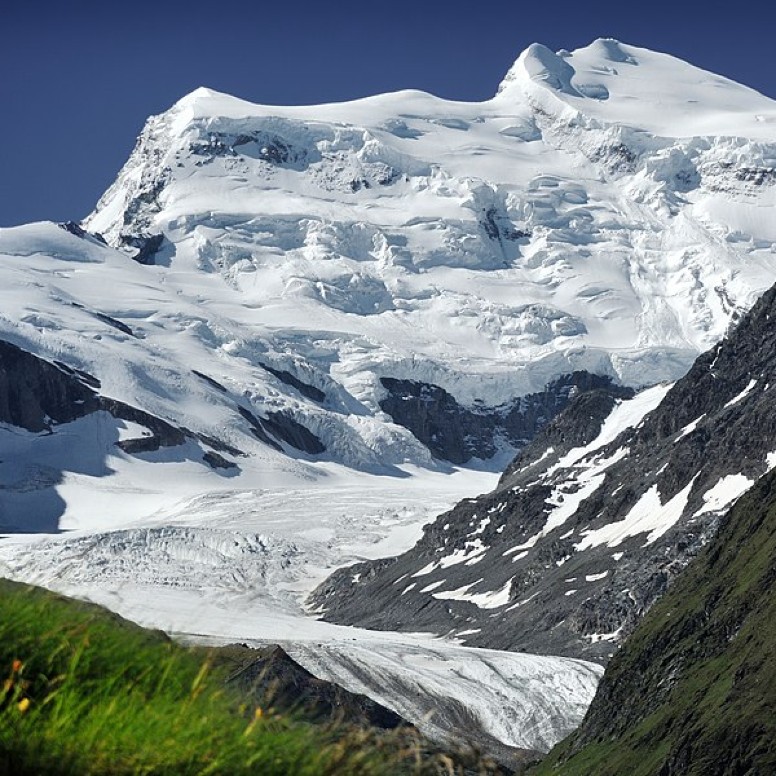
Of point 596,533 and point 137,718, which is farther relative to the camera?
point 596,533

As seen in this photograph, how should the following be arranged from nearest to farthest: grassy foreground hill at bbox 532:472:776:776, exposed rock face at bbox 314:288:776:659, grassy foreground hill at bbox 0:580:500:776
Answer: grassy foreground hill at bbox 0:580:500:776 → grassy foreground hill at bbox 532:472:776:776 → exposed rock face at bbox 314:288:776:659

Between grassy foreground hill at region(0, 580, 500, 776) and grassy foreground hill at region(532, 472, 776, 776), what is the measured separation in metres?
43.3

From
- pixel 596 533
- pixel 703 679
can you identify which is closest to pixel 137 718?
pixel 703 679

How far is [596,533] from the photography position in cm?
15275

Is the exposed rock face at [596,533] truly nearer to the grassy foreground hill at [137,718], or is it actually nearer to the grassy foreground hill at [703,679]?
the grassy foreground hill at [703,679]

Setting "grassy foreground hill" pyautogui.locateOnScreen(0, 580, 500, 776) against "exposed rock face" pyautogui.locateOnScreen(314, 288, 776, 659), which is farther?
"exposed rock face" pyautogui.locateOnScreen(314, 288, 776, 659)

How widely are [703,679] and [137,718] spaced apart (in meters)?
57.5

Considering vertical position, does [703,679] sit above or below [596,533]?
above

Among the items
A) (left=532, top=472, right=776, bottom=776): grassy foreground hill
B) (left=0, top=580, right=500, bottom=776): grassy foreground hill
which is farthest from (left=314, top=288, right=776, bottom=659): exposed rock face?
(left=0, top=580, right=500, bottom=776): grassy foreground hill

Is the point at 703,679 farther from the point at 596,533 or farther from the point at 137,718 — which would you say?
the point at 596,533

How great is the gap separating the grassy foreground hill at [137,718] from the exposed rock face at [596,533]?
10806cm

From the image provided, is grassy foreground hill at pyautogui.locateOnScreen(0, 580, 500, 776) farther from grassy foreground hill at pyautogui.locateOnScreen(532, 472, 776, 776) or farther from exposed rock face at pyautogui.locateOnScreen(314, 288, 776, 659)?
exposed rock face at pyautogui.locateOnScreen(314, 288, 776, 659)

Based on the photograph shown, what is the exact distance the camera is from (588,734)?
7144cm

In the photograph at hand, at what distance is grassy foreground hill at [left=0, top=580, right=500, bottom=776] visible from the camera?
27.6 feet
